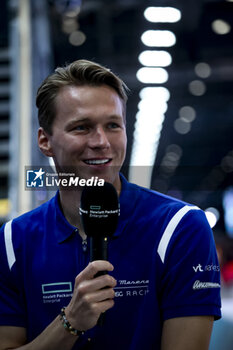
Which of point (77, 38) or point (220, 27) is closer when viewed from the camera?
point (77, 38)

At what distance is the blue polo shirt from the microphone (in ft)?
1.19

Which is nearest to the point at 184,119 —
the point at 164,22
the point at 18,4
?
the point at 164,22

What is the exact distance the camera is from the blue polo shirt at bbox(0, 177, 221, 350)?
187cm

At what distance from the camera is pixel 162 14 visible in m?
9.97

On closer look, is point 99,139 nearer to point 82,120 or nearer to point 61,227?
point 82,120

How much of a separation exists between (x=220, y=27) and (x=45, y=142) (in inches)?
390

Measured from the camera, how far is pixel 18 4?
242 inches

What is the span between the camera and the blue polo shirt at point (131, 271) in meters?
1.87

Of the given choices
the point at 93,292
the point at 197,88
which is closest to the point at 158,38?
the point at 197,88

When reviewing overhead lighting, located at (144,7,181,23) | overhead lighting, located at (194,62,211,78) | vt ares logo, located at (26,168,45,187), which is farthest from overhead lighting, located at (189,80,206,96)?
vt ares logo, located at (26,168,45,187)

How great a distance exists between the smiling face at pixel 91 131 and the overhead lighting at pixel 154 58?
10.3 meters

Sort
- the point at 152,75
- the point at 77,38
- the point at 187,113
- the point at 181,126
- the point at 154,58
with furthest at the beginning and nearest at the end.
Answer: the point at 181,126 → the point at 187,113 → the point at 152,75 → the point at 154,58 → the point at 77,38

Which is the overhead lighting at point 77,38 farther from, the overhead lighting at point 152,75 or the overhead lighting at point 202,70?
the overhead lighting at point 202,70

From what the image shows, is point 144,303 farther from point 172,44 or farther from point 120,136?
point 172,44
